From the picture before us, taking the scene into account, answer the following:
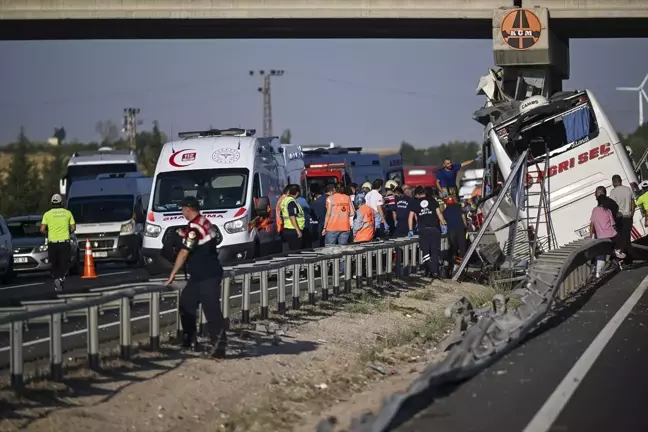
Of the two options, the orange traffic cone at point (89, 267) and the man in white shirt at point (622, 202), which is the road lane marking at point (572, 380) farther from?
the orange traffic cone at point (89, 267)

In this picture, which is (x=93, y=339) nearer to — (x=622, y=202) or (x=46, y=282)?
(x=622, y=202)

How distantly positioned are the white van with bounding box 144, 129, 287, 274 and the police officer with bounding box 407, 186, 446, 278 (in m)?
2.82

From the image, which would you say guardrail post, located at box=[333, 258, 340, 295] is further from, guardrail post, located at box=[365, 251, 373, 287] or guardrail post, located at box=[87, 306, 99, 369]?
guardrail post, located at box=[87, 306, 99, 369]

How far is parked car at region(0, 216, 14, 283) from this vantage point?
25.9 metres

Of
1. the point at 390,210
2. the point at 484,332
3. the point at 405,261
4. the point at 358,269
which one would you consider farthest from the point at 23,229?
the point at 484,332

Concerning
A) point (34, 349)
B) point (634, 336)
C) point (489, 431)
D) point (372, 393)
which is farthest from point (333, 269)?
point (489, 431)

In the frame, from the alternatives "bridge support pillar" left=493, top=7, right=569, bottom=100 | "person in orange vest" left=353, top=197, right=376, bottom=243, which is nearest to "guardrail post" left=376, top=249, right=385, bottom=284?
"person in orange vest" left=353, top=197, right=376, bottom=243

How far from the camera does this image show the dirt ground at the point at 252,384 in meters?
9.54

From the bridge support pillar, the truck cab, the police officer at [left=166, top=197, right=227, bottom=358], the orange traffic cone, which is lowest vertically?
the orange traffic cone

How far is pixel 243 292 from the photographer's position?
15.1 meters

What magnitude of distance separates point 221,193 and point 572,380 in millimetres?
13503

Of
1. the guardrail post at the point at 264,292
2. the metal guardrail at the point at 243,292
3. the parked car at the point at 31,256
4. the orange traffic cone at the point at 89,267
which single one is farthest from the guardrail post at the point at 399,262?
the parked car at the point at 31,256

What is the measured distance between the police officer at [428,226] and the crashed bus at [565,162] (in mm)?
1854

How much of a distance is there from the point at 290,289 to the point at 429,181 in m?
50.7
